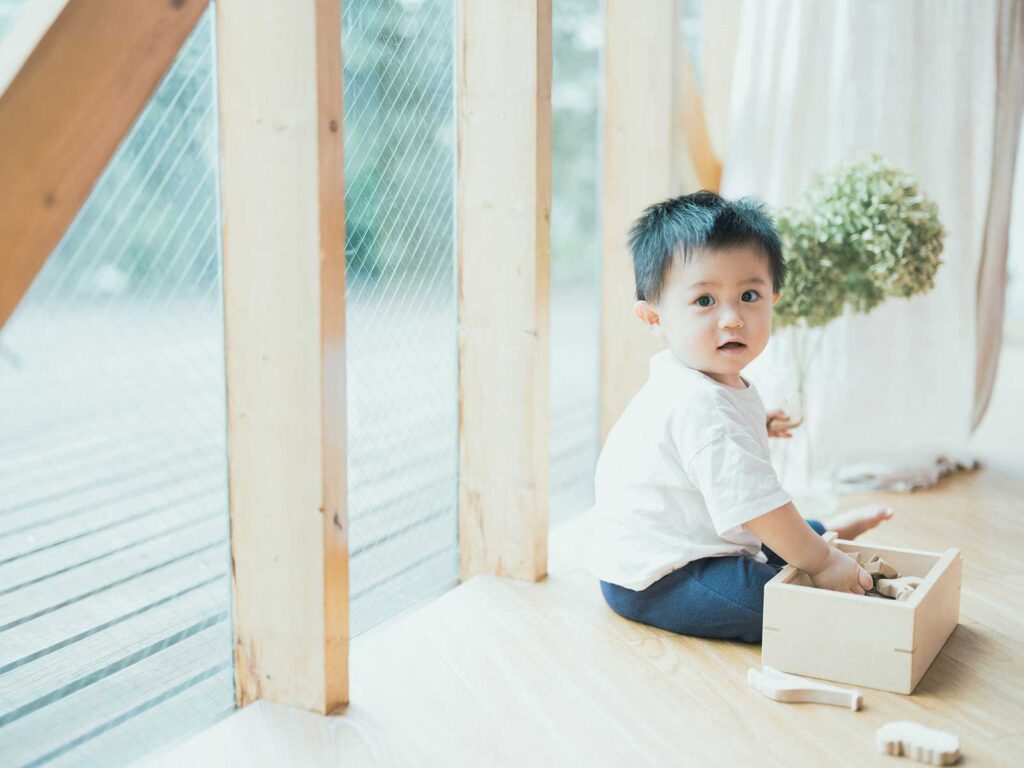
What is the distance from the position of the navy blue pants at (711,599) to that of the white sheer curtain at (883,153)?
97 cm

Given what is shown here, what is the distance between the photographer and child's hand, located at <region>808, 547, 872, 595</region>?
1.72m

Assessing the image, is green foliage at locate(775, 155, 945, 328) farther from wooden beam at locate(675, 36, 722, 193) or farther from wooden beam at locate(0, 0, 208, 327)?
wooden beam at locate(0, 0, 208, 327)


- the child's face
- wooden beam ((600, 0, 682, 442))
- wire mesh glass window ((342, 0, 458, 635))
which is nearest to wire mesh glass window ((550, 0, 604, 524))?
wooden beam ((600, 0, 682, 442))

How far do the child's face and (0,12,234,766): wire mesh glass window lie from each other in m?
0.74

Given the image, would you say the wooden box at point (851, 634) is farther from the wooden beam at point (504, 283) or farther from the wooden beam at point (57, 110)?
the wooden beam at point (57, 110)

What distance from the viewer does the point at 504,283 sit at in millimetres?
2008

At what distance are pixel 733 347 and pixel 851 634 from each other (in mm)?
487

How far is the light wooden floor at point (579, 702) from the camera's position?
1.43 metres

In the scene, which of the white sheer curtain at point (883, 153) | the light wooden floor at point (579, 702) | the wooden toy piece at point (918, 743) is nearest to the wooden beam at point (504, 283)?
the light wooden floor at point (579, 702)

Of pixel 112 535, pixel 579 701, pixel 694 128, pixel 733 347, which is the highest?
pixel 694 128

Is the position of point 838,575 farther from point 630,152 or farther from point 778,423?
point 630,152

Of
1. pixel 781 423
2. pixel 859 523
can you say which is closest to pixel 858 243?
pixel 781 423

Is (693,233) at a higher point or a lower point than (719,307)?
higher

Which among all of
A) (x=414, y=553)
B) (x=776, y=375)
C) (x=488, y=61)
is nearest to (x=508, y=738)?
(x=414, y=553)
